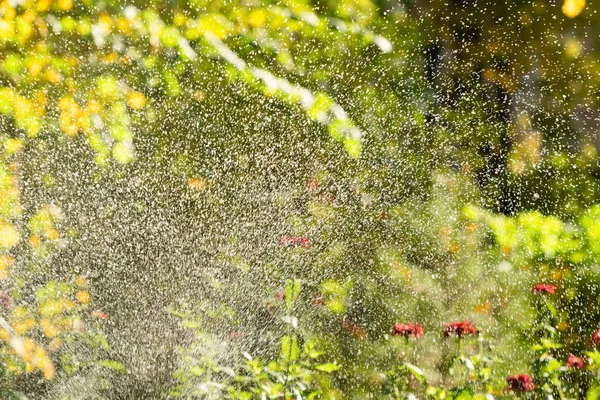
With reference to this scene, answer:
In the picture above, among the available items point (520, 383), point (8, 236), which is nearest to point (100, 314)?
point (8, 236)

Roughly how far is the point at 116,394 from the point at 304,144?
1.89 metres

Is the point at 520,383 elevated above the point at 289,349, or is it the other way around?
the point at 520,383

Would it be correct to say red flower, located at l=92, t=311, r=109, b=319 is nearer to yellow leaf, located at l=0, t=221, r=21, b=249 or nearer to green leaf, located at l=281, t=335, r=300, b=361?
yellow leaf, located at l=0, t=221, r=21, b=249

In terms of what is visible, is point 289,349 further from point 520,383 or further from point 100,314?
point 100,314

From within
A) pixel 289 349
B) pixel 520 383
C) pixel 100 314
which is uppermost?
pixel 520 383


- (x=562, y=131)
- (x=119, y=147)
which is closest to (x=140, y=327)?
(x=119, y=147)

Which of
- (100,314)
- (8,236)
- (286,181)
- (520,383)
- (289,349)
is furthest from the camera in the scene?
(286,181)

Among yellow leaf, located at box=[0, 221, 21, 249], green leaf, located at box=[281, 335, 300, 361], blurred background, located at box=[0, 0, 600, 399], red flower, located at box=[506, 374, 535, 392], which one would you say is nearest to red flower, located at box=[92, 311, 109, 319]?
blurred background, located at box=[0, 0, 600, 399]

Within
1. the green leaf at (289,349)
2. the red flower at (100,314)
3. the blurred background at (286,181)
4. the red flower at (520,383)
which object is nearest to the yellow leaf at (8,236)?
the blurred background at (286,181)

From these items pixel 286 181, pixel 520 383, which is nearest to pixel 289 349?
pixel 520 383

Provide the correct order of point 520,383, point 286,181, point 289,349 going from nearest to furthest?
point 520,383
point 289,349
point 286,181

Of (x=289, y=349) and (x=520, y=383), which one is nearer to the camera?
(x=520, y=383)

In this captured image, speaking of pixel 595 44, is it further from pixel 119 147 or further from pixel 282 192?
pixel 119 147

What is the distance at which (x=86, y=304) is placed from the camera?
3.06m
